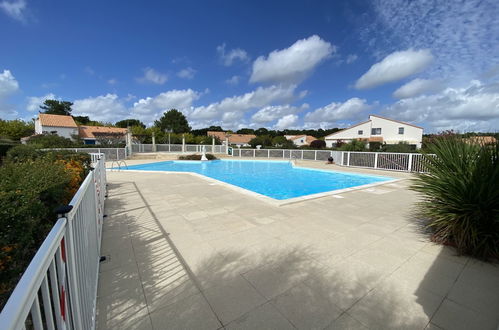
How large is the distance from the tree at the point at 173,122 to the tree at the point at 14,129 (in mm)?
27455

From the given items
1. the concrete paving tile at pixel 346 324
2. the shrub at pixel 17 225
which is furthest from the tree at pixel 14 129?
the concrete paving tile at pixel 346 324

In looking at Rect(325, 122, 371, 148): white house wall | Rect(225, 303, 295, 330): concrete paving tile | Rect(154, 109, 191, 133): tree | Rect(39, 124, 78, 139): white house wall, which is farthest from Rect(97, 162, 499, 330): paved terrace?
Rect(154, 109, 191, 133): tree

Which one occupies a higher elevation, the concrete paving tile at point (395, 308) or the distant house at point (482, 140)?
the distant house at point (482, 140)

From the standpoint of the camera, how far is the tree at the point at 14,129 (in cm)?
2566

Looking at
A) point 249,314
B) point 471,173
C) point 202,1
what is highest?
point 202,1

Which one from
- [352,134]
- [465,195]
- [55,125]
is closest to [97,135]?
[55,125]

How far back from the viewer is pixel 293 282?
2309 millimetres

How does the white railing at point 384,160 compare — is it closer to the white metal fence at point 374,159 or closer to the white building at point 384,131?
the white metal fence at point 374,159

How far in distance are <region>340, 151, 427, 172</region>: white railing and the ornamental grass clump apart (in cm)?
851

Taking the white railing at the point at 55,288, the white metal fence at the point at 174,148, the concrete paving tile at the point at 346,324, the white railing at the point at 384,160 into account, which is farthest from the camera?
the white metal fence at the point at 174,148

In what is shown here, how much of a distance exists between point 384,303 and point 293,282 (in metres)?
0.87

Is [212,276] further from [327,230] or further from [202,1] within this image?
[202,1]

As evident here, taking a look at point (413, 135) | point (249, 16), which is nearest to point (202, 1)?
point (249, 16)

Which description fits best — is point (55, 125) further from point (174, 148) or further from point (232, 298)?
point (232, 298)
